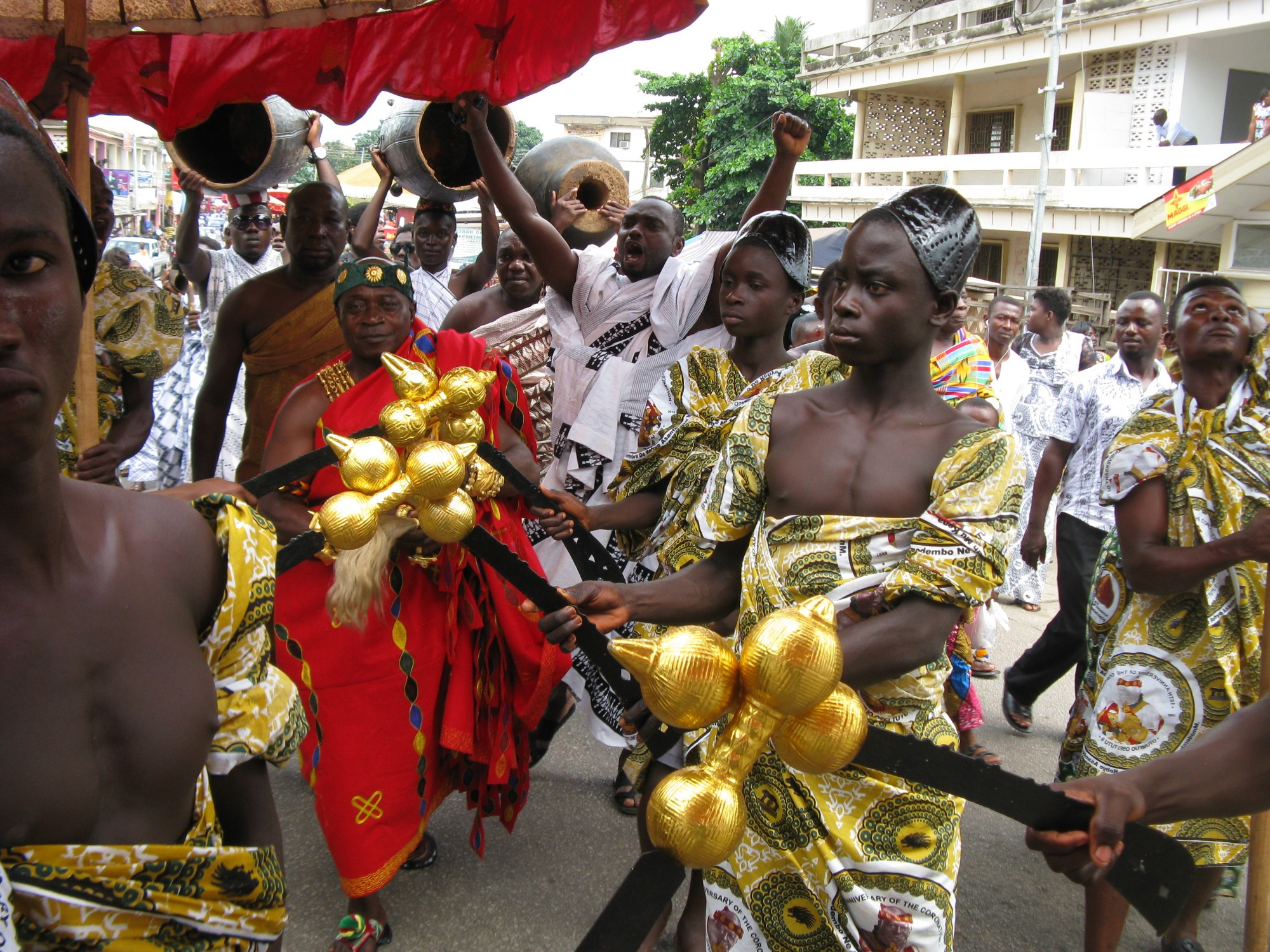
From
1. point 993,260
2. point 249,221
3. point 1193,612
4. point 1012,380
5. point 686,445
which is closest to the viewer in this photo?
point 1193,612

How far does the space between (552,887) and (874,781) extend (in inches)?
74.5

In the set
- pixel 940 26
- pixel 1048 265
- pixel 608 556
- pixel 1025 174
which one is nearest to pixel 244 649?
pixel 608 556

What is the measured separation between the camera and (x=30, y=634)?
3.60ft

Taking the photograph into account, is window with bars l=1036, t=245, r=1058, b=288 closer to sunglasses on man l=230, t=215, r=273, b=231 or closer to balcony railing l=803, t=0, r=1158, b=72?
balcony railing l=803, t=0, r=1158, b=72

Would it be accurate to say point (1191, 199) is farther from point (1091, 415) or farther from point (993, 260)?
point (1091, 415)

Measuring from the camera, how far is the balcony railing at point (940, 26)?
2008cm

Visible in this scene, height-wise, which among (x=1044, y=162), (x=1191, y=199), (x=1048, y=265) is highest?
(x=1044, y=162)

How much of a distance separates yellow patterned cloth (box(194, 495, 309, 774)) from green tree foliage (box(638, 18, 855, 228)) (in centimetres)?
2135

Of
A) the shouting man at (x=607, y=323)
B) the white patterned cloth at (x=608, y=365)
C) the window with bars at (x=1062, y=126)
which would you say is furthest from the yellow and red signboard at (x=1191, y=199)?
the white patterned cloth at (x=608, y=365)

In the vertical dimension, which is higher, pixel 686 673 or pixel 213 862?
pixel 686 673

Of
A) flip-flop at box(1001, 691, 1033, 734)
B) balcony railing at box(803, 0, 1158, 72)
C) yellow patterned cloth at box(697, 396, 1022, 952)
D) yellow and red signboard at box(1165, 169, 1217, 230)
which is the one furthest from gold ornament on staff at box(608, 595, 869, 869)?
balcony railing at box(803, 0, 1158, 72)

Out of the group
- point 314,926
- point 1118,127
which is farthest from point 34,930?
point 1118,127

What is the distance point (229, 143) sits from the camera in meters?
4.40

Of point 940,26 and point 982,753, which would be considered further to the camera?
point 940,26
